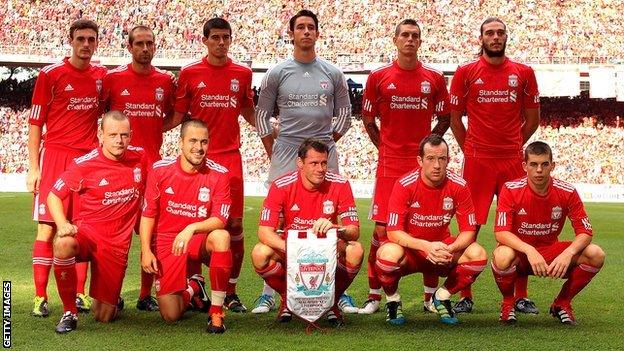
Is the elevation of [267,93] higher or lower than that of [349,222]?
higher

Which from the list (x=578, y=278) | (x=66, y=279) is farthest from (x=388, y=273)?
(x=66, y=279)

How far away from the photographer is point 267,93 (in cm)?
741

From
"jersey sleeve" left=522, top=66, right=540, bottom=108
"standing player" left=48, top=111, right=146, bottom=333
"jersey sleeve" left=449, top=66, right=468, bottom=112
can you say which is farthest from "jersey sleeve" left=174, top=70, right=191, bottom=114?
"jersey sleeve" left=522, top=66, right=540, bottom=108

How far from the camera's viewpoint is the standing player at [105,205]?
638 cm

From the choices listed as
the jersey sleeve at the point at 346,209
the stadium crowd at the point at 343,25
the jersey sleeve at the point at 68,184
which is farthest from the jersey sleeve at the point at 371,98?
the stadium crowd at the point at 343,25

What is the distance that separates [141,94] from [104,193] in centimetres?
122

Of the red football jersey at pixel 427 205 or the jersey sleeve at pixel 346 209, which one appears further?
the red football jersey at pixel 427 205

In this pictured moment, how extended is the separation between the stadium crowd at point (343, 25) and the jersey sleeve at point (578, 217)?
2643 cm

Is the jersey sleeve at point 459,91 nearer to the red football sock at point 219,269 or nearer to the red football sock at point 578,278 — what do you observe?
the red football sock at point 578,278

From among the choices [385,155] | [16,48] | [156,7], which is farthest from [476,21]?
[385,155]

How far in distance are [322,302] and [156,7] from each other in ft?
102

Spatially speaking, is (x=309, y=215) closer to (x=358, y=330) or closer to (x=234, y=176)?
(x=358, y=330)

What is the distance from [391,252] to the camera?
20.5ft

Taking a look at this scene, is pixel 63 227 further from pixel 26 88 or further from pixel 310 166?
pixel 26 88
